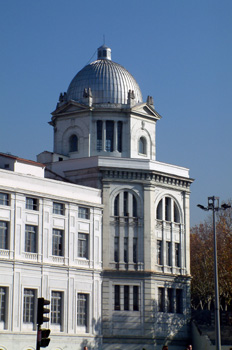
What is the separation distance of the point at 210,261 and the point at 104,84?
25.9m

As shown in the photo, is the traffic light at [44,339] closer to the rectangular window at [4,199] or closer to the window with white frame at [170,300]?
the rectangular window at [4,199]

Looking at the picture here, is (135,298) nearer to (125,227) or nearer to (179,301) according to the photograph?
(179,301)

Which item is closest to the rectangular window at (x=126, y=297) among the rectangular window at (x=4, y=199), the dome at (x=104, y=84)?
the rectangular window at (x=4, y=199)

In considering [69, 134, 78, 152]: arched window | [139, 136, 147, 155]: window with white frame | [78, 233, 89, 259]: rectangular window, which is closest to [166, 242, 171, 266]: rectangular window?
[78, 233, 89, 259]: rectangular window

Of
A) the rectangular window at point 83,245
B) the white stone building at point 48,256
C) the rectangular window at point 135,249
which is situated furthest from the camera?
the rectangular window at point 135,249

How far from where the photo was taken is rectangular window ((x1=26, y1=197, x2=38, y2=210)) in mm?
63781

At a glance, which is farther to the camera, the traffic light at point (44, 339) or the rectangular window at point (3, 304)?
the rectangular window at point (3, 304)

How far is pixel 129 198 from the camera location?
236ft

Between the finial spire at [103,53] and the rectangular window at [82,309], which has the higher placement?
the finial spire at [103,53]

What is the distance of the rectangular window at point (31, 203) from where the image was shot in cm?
6378

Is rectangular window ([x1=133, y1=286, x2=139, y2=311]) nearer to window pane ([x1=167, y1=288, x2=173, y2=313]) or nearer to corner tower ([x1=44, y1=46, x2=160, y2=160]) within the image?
window pane ([x1=167, y1=288, x2=173, y2=313])

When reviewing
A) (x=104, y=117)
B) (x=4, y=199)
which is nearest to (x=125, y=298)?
(x=4, y=199)

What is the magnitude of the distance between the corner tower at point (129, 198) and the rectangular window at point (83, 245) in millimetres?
2009

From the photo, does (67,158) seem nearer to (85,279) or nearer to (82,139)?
(82,139)
